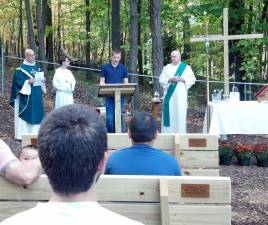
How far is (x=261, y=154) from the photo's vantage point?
8.80m

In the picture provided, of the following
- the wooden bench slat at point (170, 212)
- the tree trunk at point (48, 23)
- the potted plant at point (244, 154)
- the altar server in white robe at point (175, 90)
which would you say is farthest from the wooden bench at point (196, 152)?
the tree trunk at point (48, 23)

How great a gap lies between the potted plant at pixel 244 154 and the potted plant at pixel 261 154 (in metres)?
0.10

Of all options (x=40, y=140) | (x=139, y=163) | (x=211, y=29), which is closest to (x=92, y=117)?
(x=40, y=140)

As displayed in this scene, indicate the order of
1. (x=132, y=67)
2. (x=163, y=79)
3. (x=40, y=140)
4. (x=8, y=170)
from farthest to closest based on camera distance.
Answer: (x=132, y=67) → (x=163, y=79) → (x=8, y=170) → (x=40, y=140)

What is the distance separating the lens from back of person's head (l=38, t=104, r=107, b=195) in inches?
56.5

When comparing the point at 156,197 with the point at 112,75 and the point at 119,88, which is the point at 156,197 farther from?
the point at 112,75

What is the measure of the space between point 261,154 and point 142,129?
5303 mm

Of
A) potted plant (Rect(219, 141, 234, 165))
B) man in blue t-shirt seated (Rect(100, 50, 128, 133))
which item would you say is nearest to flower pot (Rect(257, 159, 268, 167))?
potted plant (Rect(219, 141, 234, 165))

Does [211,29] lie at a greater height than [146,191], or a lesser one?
greater

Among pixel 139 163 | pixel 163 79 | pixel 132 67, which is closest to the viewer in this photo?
pixel 139 163

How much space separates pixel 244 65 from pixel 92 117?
51.8 ft

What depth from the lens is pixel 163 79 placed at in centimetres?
1081

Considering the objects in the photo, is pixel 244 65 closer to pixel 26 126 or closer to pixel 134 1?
pixel 134 1

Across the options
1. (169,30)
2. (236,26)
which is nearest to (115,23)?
(236,26)
